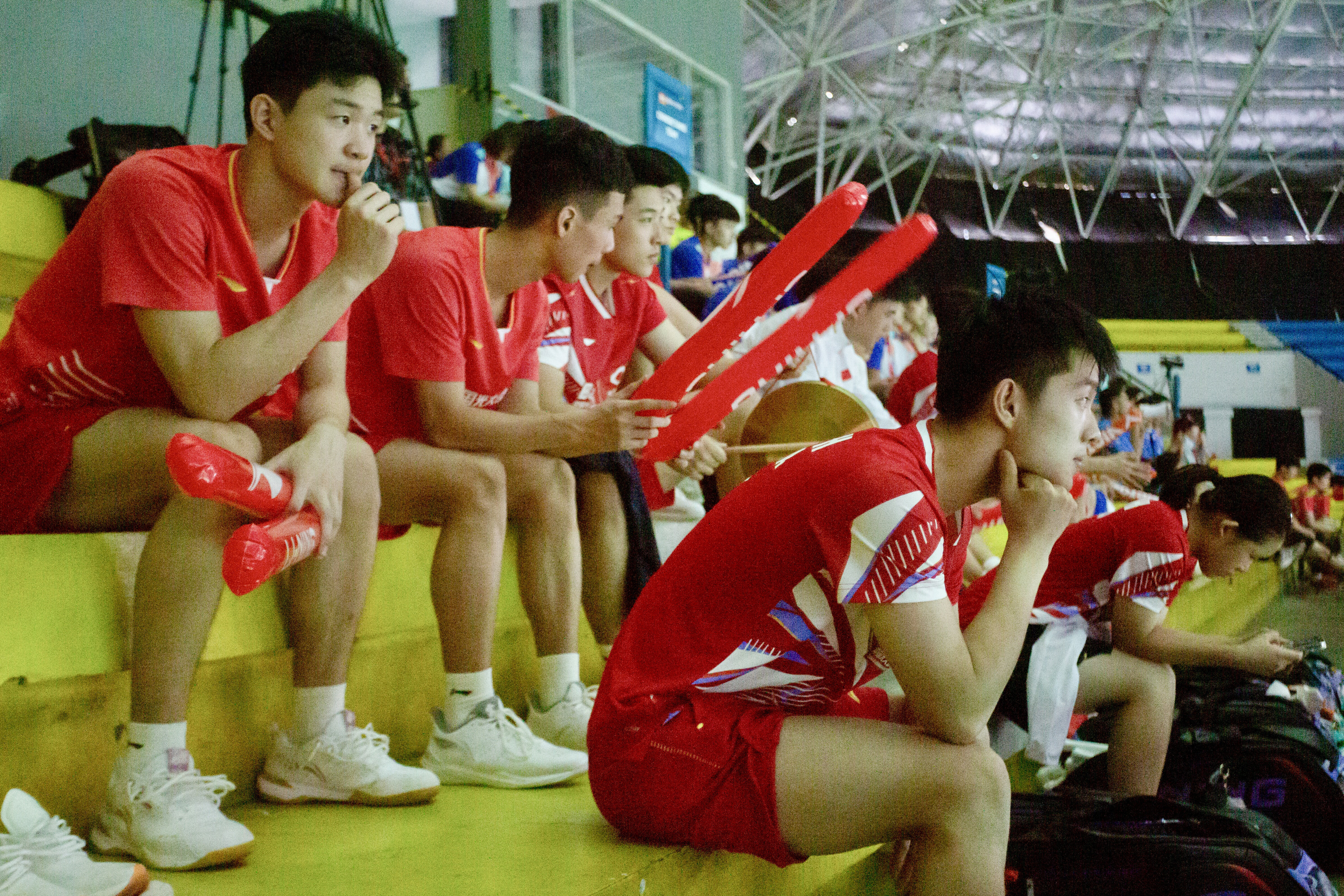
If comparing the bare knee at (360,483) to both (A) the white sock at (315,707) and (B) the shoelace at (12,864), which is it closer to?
(A) the white sock at (315,707)

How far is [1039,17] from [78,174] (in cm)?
1461

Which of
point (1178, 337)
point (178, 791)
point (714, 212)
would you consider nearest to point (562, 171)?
point (178, 791)

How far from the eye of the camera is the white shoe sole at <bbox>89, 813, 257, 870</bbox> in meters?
1.31

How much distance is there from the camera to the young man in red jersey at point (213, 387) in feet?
4.46

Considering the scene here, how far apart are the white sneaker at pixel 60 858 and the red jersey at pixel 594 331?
137cm

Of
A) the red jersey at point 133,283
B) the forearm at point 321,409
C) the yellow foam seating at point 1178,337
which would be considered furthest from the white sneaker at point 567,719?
the yellow foam seating at point 1178,337

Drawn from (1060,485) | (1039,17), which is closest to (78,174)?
(1060,485)

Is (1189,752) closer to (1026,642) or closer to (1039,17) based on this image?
(1026,642)

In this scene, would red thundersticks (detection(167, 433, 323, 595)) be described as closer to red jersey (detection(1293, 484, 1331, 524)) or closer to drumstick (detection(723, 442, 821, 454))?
drumstick (detection(723, 442, 821, 454))

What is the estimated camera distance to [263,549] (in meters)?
1.29

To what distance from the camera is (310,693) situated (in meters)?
1.62

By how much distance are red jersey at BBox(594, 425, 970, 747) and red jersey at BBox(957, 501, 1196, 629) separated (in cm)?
90

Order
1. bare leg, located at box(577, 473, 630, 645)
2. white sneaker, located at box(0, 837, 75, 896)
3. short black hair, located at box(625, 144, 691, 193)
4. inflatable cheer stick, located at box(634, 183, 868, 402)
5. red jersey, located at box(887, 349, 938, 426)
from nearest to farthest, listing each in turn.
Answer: white sneaker, located at box(0, 837, 75, 896) < inflatable cheer stick, located at box(634, 183, 868, 402) < bare leg, located at box(577, 473, 630, 645) < short black hair, located at box(625, 144, 691, 193) < red jersey, located at box(887, 349, 938, 426)

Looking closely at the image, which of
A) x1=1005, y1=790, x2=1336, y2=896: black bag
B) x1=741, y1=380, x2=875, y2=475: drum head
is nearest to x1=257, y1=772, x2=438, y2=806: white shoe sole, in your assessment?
x1=1005, y1=790, x2=1336, y2=896: black bag
